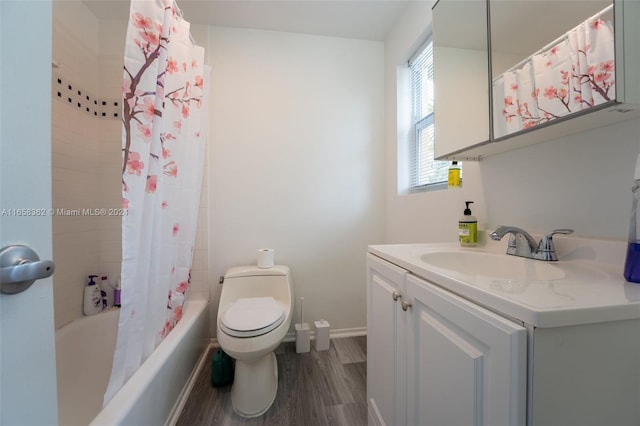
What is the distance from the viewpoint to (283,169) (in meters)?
1.94

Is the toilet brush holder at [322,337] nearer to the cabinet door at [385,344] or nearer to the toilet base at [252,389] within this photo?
the toilet base at [252,389]

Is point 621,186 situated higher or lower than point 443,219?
higher

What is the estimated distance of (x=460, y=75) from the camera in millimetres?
1152

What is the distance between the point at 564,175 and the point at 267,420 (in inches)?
63.6

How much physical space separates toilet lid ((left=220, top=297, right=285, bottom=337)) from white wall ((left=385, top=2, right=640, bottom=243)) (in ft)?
3.29

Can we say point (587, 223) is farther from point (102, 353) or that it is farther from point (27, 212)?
point (102, 353)

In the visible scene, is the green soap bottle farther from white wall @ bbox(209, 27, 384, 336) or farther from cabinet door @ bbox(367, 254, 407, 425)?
white wall @ bbox(209, 27, 384, 336)

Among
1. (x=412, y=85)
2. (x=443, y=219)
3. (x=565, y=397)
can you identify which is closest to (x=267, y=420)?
(x=565, y=397)

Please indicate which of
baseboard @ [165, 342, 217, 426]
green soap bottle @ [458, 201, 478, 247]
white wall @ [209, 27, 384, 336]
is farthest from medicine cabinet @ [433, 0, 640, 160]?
baseboard @ [165, 342, 217, 426]

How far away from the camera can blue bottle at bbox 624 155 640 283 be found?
0.54m

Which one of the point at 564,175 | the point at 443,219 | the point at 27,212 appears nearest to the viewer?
the point at 27,212

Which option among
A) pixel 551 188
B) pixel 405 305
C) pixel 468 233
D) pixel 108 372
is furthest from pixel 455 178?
pixel 108 372

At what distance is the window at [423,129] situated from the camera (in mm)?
1601

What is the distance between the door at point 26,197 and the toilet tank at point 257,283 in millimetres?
1294
